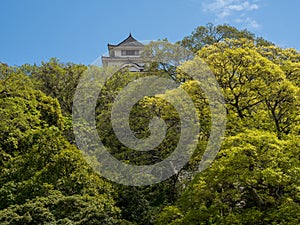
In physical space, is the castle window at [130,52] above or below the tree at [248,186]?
above

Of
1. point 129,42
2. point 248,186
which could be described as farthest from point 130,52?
point 248,186

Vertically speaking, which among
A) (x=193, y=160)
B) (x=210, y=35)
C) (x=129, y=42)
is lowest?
(x=193, y=160)

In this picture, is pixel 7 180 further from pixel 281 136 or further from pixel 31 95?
pixel 281 136

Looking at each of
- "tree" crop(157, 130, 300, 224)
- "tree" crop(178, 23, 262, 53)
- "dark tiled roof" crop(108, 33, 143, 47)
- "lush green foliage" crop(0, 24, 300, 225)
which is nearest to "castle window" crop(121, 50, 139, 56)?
"dark tiled roof" crop(108, 33, 143, 47)

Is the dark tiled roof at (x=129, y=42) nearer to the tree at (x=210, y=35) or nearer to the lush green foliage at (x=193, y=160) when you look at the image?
the tree at (x=210, y=35)

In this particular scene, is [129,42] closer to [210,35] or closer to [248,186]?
[210,35]

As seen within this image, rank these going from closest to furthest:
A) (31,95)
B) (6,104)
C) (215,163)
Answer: (215,163) → (6,104) → (31,95)

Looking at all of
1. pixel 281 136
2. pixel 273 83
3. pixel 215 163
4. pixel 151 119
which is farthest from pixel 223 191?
pixel 151 119

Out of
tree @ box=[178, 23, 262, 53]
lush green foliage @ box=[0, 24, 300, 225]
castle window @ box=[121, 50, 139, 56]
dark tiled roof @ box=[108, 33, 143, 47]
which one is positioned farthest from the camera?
castle window @ box=[121, 50, 139, 56]

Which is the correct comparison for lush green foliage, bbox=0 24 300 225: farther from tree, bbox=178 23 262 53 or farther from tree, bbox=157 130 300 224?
tree, bbox=178 23 262 53

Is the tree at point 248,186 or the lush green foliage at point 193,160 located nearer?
the tree at point 248,186

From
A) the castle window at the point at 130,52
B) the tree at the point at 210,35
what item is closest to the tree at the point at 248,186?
the tree at the point at 210,35

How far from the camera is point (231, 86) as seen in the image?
1097 centimetres

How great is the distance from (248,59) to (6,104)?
7498 millimetres
